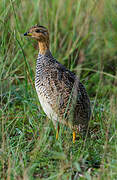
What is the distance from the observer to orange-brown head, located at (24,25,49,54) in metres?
4.88

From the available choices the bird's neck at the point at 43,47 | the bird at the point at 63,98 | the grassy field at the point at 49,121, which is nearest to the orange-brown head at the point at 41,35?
the bird's neck at the point at 43,47

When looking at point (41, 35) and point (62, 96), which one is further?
point (41, 35)

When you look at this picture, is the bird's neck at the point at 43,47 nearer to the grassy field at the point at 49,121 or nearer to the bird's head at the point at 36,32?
the bird's head at the point at 36,32

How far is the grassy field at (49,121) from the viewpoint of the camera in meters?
3.36

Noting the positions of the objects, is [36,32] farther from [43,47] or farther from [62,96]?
[62,96]

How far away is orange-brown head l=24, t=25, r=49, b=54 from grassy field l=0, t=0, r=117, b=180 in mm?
177

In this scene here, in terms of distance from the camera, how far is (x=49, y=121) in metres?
→ 3.85

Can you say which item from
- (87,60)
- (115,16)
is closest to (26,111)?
(87,60)

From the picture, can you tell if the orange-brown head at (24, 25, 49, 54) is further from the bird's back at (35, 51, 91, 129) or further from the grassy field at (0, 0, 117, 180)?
the bird's back at (35, 51, 91, 129)

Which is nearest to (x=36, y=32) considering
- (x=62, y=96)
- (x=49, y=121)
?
(x=62, y=96)

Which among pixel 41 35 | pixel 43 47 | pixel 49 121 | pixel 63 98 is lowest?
pixel 49 121

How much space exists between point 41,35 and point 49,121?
1466 millimetres

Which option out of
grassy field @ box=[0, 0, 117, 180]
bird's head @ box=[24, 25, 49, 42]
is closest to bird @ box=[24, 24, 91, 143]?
grassy field @ box=[0, 0, 117, 180]

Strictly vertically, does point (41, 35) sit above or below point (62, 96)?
above
